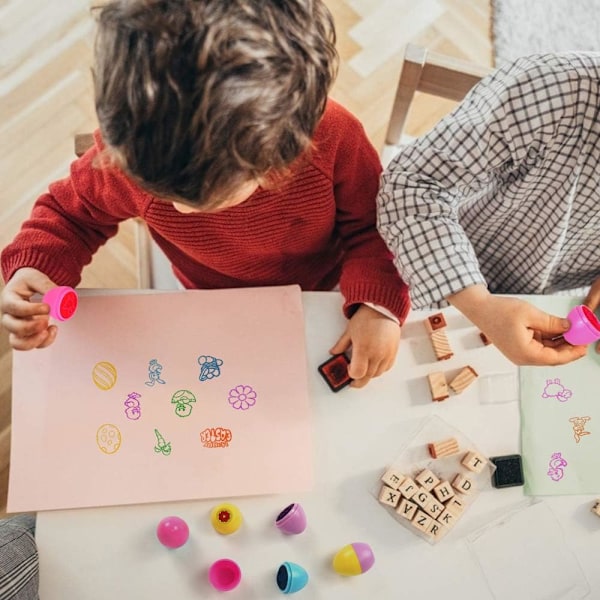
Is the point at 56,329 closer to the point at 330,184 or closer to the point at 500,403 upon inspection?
the point at 330,184

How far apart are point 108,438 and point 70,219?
0.25 m

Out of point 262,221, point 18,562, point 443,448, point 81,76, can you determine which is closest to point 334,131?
point 262,221

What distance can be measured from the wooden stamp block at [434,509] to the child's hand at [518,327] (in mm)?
162

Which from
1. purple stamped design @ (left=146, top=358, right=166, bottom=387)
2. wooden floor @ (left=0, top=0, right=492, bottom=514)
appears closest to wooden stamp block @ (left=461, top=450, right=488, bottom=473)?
purple stamped design @ (left=146, top=358, right=166, bottom=387)

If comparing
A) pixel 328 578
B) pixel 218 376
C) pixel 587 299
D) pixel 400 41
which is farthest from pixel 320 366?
pixel 400 41

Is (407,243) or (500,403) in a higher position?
(407,243)

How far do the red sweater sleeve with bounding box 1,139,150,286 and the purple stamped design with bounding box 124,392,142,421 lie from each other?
0.16 metres

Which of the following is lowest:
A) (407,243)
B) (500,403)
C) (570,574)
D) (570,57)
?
(570,574)

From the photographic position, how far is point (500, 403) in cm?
63

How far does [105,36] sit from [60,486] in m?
0.42

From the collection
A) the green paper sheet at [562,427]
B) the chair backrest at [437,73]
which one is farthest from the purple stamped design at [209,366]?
the chair backrest at [437,73]

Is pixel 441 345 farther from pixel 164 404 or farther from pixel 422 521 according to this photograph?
pixel 164 404

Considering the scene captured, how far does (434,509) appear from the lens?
0.59 m

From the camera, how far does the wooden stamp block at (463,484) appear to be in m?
0.60
